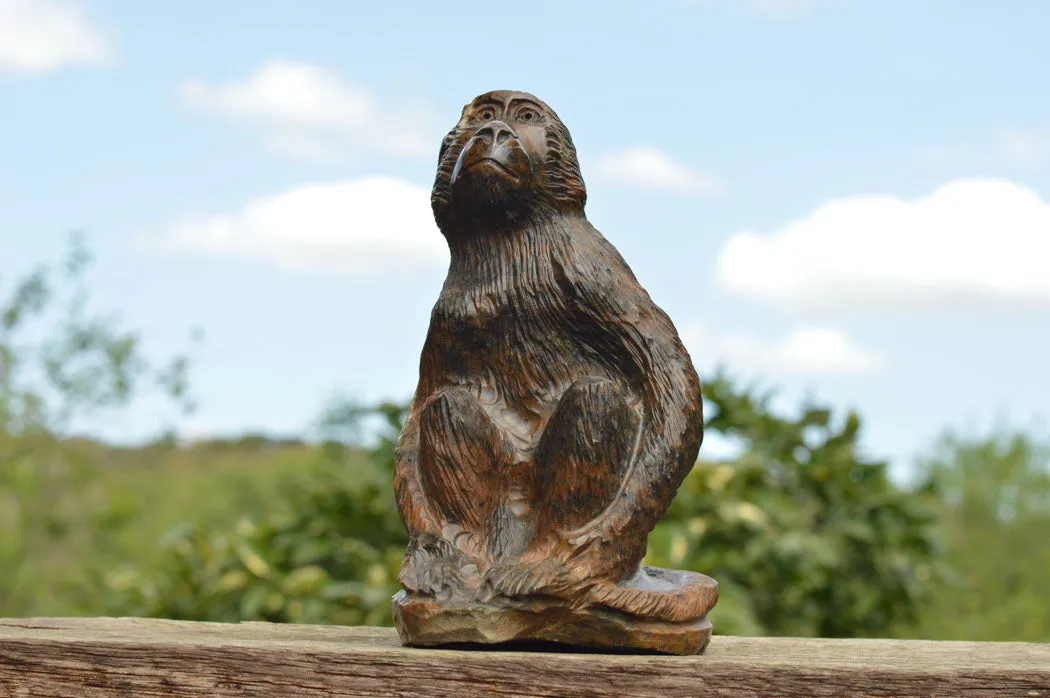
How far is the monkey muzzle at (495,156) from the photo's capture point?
10.1 feet

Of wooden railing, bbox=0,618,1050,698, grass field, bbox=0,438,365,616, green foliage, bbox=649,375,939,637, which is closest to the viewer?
wooden railing, bbox=0,618,1050,698

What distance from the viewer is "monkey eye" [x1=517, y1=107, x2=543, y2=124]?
321 cm

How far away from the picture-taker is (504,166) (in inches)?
121

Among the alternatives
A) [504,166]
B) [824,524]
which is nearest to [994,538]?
[824,524]

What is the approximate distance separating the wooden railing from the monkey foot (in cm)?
5

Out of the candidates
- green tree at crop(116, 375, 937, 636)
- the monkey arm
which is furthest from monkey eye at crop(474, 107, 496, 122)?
green tree at crop(116, 375, 937, 636)

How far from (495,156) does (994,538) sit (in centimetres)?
727

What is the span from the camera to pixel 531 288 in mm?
3086

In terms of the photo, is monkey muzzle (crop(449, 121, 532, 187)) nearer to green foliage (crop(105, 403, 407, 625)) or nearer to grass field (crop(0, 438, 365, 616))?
green foliage (crop(105, 403, 407, 625))

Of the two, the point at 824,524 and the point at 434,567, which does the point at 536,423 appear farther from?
the point at 824,524

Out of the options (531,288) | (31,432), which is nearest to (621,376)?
(531,288)

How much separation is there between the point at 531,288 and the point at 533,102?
21.3 inches

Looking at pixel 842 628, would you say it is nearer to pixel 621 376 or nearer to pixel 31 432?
pixel 621 376

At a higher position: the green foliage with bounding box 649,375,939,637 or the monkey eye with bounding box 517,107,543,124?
the monkey eye with bounding box 517,107,543,124
